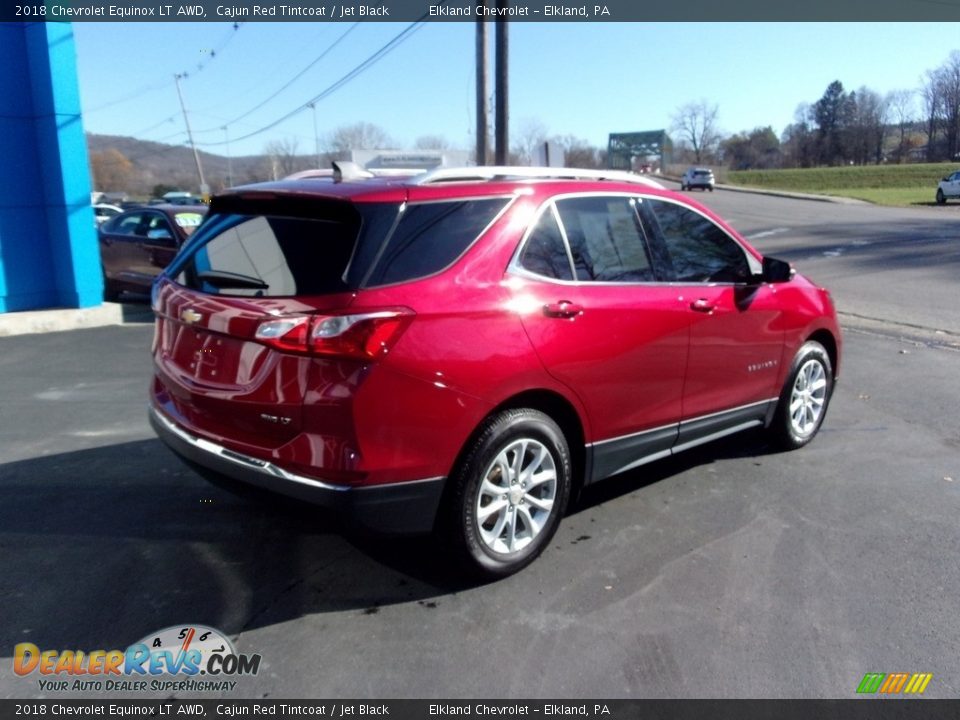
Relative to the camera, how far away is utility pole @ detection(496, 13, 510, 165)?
14.5 m

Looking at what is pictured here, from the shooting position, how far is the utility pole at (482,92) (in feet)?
51.0

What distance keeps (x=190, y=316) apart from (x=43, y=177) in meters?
8.58

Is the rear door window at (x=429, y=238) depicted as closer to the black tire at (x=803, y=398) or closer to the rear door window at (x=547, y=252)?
the rear door window at (x=547, y=252)

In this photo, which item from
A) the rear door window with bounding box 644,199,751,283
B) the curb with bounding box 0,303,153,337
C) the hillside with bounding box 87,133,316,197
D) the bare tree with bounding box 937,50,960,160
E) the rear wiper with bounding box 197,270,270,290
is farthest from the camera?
the hillside with bounding box 87,133,316,197

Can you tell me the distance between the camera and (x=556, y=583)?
3.55 m

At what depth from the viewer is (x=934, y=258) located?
17.0 m

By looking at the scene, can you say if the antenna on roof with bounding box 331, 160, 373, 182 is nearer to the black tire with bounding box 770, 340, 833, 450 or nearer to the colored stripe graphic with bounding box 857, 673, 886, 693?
the colored stripe graphic with bounding box 857, 673, 886, 693

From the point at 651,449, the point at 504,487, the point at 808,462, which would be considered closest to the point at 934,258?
the point at 808,462

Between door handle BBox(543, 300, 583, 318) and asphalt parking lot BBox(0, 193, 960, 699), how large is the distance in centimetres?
123

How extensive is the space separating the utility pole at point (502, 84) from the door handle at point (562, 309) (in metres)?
11.9

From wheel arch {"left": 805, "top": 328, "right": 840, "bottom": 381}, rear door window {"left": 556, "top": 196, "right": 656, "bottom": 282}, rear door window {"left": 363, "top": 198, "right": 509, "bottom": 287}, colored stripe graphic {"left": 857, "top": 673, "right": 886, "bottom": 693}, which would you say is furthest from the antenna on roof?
wheel arch {"left": 805, "top": 328, "right": 840, "bottom": 381}

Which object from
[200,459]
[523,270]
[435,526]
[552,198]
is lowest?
[435,526]

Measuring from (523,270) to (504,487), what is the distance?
1016 mm

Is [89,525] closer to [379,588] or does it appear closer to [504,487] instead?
[379,588]
